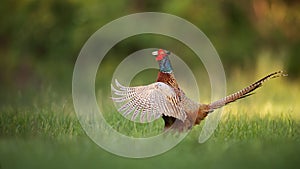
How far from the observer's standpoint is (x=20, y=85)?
1.93 m

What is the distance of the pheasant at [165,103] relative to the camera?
1432 mm

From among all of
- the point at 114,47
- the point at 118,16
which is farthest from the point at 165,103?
the point at 118,16

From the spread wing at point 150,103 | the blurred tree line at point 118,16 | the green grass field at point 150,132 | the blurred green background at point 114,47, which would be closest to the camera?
the green grass field at point 150,132

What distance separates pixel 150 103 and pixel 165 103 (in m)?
0.04

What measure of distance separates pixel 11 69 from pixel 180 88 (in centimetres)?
82

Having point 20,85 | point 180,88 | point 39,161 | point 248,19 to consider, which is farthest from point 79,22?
point 39,161

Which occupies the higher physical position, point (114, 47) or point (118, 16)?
point (118, 16)

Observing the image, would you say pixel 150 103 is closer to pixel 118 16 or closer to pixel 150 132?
pixel 150 132

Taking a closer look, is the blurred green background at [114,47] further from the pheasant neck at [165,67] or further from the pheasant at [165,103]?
the pheasant neck at [165,67]

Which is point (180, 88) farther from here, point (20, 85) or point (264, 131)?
point (20, 85)

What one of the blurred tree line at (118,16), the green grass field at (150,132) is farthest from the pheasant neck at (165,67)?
the blurred tree line at (118,16)

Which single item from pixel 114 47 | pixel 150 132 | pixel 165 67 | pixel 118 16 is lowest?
pixel 150 132

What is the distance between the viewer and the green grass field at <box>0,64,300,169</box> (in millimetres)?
1325

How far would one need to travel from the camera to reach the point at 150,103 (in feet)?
4.68
